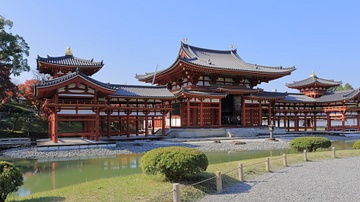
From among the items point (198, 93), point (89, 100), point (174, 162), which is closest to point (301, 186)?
point (174, 162)

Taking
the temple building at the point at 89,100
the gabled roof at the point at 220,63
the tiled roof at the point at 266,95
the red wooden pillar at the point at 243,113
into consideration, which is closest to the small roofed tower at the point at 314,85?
the gabled roof at the point at 220,63

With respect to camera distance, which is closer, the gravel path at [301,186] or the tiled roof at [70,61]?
the gravel path at [301,186]

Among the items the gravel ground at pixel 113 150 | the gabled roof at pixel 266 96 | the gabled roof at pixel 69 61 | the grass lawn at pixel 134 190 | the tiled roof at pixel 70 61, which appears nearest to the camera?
the grass lawn at pixel 134 190

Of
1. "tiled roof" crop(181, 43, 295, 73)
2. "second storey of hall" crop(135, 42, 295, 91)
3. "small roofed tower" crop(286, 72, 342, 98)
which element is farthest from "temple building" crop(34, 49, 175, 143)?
"small roofed tower" crop(286, 72, 342, 98)

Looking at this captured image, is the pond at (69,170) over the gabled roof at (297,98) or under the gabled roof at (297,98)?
under

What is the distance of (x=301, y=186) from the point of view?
9.55m

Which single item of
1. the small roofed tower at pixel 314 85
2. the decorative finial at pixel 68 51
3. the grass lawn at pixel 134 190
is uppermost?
the decorative finial at pixel 68 51

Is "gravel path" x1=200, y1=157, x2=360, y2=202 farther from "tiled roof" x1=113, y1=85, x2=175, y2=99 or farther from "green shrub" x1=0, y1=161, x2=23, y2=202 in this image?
"tiled roof" x1=113, y1=85, x2=175, y2=99

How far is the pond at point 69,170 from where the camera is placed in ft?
38.9

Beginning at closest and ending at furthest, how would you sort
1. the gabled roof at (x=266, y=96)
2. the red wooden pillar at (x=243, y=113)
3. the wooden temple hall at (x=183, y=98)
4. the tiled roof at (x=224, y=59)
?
the wooden temple hall at (x=183, y=98)
the red wooden pillar at (x=243, y=113)
the gabled roof at (x=266, y=96)
the tiled roof at (x=224, y=59)

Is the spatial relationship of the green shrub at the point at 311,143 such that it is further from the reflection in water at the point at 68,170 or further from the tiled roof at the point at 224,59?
the tiled roof at the point at 224,59

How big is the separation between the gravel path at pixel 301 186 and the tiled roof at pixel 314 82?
33.9 metres

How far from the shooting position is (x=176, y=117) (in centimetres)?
3231

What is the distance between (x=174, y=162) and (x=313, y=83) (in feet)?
132
